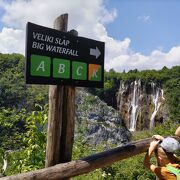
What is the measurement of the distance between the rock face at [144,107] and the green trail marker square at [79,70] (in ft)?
120

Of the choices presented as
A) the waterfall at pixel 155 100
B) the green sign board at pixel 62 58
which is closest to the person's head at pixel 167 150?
the green sign board at pixel 62 58

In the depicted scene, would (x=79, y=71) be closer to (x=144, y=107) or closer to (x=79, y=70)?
(x=79, y=70)

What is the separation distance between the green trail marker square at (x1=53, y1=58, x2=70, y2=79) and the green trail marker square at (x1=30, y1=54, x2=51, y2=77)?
6 cm

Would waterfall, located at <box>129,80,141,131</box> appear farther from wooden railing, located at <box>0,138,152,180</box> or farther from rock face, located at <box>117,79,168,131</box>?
wooden railing, located at <box>0,138,152,180</box>

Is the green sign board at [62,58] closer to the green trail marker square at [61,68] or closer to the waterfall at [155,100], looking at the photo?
the green trail marker square at [61,68]

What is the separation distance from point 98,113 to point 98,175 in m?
26.5

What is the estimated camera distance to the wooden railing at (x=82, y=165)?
2748mm

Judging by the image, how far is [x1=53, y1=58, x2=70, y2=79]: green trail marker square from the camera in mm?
2863

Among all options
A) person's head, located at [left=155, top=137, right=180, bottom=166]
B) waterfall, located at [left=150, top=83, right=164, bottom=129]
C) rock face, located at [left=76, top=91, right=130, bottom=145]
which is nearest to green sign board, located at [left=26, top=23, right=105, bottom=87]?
person's head, located at [left=155, top=137, right=180, bottom=166]

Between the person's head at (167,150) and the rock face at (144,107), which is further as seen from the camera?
the rock face at (144,107)

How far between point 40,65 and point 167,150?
3.95 feet

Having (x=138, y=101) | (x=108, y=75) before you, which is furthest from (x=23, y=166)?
(x=108, y=75)

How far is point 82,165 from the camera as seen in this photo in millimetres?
3090

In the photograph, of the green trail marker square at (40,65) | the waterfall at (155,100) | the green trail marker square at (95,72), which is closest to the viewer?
the green trail marker square at (40,65)
